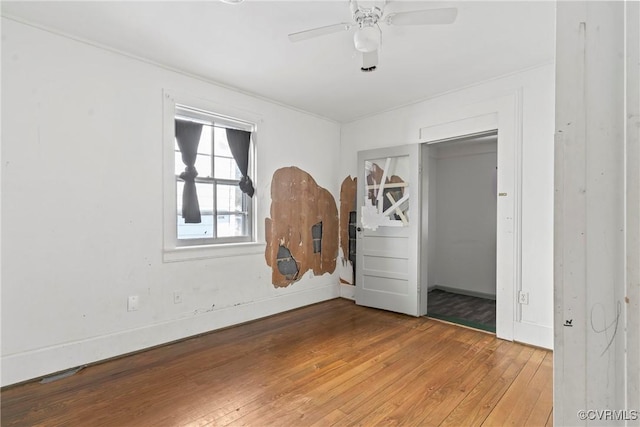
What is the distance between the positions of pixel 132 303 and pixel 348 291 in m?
2.74

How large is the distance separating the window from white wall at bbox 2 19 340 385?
230 mm

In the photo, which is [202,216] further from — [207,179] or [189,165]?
[189,165]

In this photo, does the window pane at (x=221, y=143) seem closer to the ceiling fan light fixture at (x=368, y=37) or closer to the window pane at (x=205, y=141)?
the window pane at (x=205, y=141)

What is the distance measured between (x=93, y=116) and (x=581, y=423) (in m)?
3.24

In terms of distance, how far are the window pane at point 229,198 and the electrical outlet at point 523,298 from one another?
3027mm

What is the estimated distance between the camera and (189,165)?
315 cm

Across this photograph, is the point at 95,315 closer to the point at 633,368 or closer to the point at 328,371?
the point at 328,371

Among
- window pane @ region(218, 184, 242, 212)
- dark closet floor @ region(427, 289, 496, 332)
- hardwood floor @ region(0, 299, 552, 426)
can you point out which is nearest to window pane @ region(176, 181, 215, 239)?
window pane @ region(218, 184, 242, 212)

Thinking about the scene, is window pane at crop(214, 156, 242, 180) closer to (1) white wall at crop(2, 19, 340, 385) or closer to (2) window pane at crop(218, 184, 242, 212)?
(2) window pane at crop(218, 184, 242, 212)

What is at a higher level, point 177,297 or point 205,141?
point 205,141

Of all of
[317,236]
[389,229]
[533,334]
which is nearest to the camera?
[533,334]

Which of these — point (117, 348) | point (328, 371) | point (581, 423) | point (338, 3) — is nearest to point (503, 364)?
point (328, 371)

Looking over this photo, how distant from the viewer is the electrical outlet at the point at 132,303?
8.82 feet

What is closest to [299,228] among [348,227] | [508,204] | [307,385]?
[348,227]
